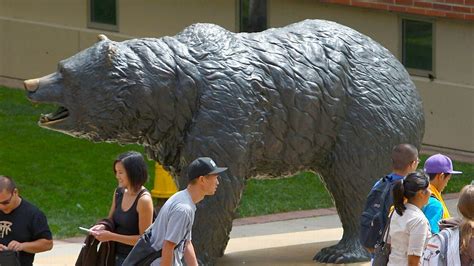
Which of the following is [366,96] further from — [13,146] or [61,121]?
[13,146]

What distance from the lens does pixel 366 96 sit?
11.4 meters

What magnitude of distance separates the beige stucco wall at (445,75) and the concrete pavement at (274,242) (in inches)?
107

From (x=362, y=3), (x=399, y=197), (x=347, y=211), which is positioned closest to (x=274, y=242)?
(x=347, y=211)

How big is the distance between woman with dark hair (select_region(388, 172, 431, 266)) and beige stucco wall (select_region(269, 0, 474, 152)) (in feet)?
31.8

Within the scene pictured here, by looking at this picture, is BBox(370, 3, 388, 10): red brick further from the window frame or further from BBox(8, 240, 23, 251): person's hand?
BBox(8, 240, 23, 251): person's hand

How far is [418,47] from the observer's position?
18.9 meters

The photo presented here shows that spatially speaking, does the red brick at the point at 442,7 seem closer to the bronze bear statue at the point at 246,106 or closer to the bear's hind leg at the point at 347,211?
the bronze bear statue at the point at 246,106

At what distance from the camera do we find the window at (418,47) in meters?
18.8

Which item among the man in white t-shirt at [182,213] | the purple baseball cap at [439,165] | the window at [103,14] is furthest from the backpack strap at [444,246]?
the window at [103,14]

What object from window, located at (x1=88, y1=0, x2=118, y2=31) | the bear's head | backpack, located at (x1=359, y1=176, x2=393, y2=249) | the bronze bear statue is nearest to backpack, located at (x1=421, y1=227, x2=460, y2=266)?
backpack, located at (x1=359, y1=176, x2=393, y2=249)

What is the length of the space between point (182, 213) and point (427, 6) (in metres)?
10.5

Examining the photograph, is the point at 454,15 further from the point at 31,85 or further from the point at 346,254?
the point at 31,85

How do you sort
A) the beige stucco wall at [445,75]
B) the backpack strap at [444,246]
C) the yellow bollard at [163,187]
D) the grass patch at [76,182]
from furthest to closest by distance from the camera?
the beige stucco wall at [445,75] → the grass patch at [76,182] → the yellow bollard at [163,187] → the backpack strap at [444,246]

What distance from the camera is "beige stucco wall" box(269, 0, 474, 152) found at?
60.2ft
